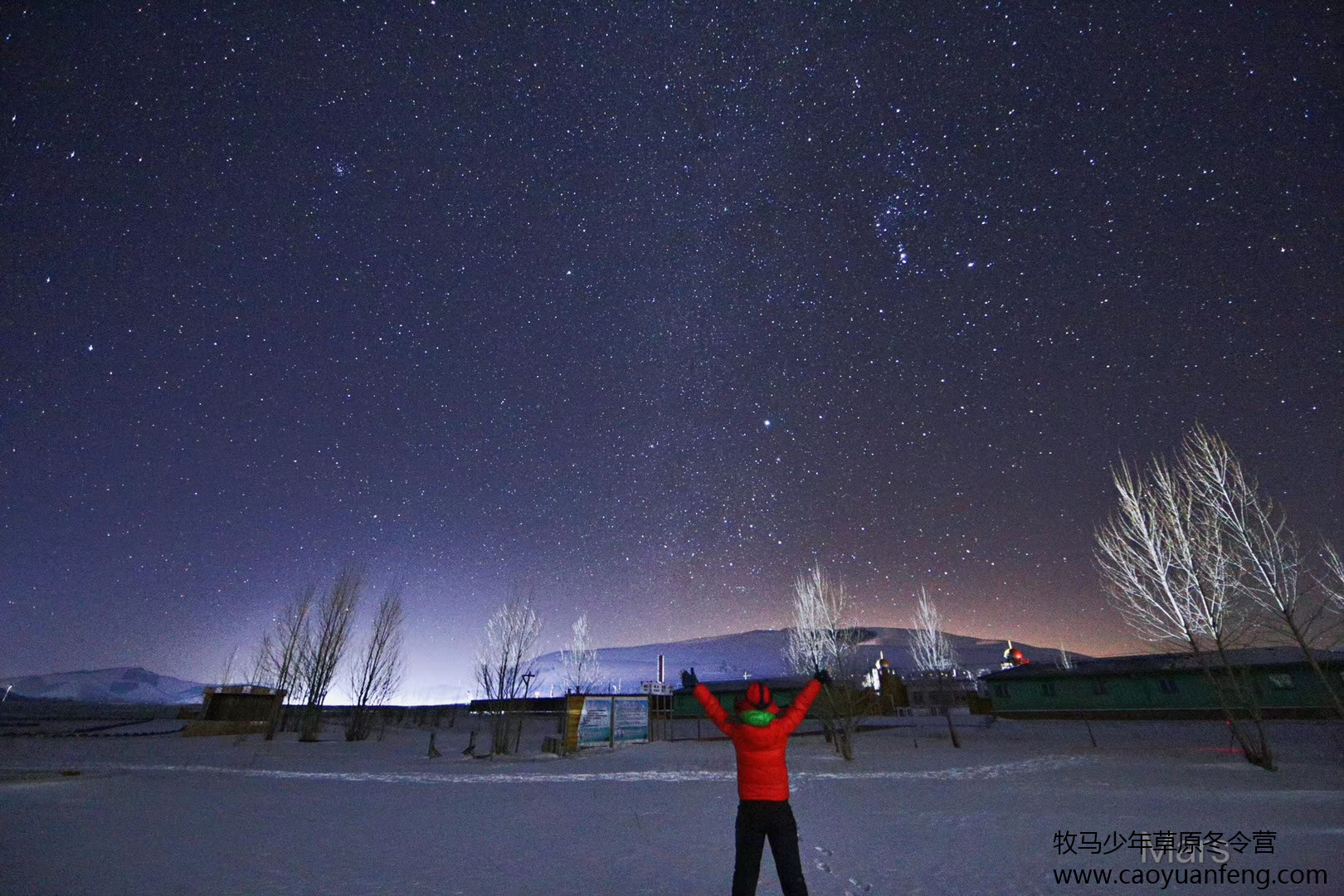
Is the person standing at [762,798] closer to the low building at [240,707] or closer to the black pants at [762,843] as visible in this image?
the black pants at [762,843]

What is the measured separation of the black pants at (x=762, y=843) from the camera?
444 cm

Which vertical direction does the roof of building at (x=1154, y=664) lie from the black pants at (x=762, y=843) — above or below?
above

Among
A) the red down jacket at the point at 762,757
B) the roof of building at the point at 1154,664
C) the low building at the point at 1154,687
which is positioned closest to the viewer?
the red down jacket at the point at 762,757

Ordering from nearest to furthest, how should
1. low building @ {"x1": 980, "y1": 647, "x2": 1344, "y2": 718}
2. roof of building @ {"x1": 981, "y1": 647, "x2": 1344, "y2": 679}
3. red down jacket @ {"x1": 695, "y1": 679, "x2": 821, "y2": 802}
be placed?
red down jacket @ {"x1": 695, "y1": 679, "x2": 821, "y2": 802}
low building @ {"x1": 980, "y1": 647, "x2": 1344, "y2": 718}
roof of building @ {"x1": 981, "y1": 647, "x2": 1344, "y2": 679}

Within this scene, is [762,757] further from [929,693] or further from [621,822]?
[929,693]

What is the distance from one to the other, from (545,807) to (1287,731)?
1288 inches

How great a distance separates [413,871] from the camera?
7.05 meters

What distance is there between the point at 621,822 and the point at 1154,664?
43.4 metres

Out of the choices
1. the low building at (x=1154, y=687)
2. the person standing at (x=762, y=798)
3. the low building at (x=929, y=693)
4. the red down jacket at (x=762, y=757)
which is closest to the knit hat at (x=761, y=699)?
the person standing at (x=762, y=798)

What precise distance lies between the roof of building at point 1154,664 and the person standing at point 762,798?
41191 millimetres

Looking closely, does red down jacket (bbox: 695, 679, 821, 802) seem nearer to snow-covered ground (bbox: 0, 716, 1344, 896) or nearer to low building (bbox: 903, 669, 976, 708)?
snow-covered ground (bbox: 0, 716, 1344, 896)

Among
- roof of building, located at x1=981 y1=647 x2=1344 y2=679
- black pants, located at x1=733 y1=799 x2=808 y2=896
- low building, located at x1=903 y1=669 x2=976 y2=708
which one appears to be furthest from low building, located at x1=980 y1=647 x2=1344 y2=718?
black pants, located at x1=733 y1=799 x2=808 y2=896

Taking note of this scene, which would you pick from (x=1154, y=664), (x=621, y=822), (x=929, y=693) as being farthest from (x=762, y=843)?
(x=929, y=693)

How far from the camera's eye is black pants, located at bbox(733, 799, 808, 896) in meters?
4.44
